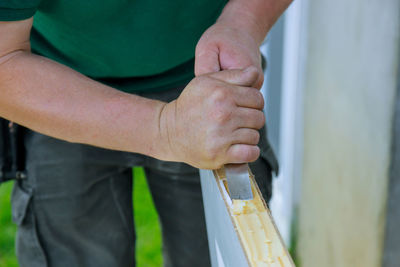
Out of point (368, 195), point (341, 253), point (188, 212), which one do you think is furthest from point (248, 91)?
point (341, 253)

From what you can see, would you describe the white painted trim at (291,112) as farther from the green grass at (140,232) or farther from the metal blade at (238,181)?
the metal blade at (238,181)

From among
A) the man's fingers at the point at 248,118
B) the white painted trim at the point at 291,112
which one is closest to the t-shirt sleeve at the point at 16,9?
the man's fingers at the point at 248,118

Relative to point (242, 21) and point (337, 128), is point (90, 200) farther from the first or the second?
point (337, 128)

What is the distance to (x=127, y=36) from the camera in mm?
1085

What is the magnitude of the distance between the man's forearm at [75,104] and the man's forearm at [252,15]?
245mm

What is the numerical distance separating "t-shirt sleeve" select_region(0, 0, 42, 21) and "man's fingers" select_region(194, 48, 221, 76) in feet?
0.89

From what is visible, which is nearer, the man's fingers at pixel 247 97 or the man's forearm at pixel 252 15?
the man's fingers at pixel 247 97

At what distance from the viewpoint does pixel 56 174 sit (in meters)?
1.27

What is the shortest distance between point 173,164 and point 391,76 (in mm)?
499

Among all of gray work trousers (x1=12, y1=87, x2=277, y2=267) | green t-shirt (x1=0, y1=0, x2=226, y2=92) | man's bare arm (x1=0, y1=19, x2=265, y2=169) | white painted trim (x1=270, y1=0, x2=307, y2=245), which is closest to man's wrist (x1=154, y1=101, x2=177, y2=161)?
man's bare arm (x1=0, y1=19, x2=265, y2=169)

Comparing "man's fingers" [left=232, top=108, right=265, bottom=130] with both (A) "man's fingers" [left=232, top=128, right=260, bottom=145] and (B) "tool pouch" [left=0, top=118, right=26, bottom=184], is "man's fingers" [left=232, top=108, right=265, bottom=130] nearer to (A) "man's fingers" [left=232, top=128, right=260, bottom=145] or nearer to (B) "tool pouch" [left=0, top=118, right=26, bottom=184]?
(A) "man's fingers" [left=232, top=128, right=260, bottom=145]

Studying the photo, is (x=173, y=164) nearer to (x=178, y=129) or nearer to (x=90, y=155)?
(x=90, y=155)

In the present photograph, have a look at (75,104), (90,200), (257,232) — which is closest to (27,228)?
(90,200)

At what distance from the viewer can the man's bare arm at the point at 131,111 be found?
852mm
